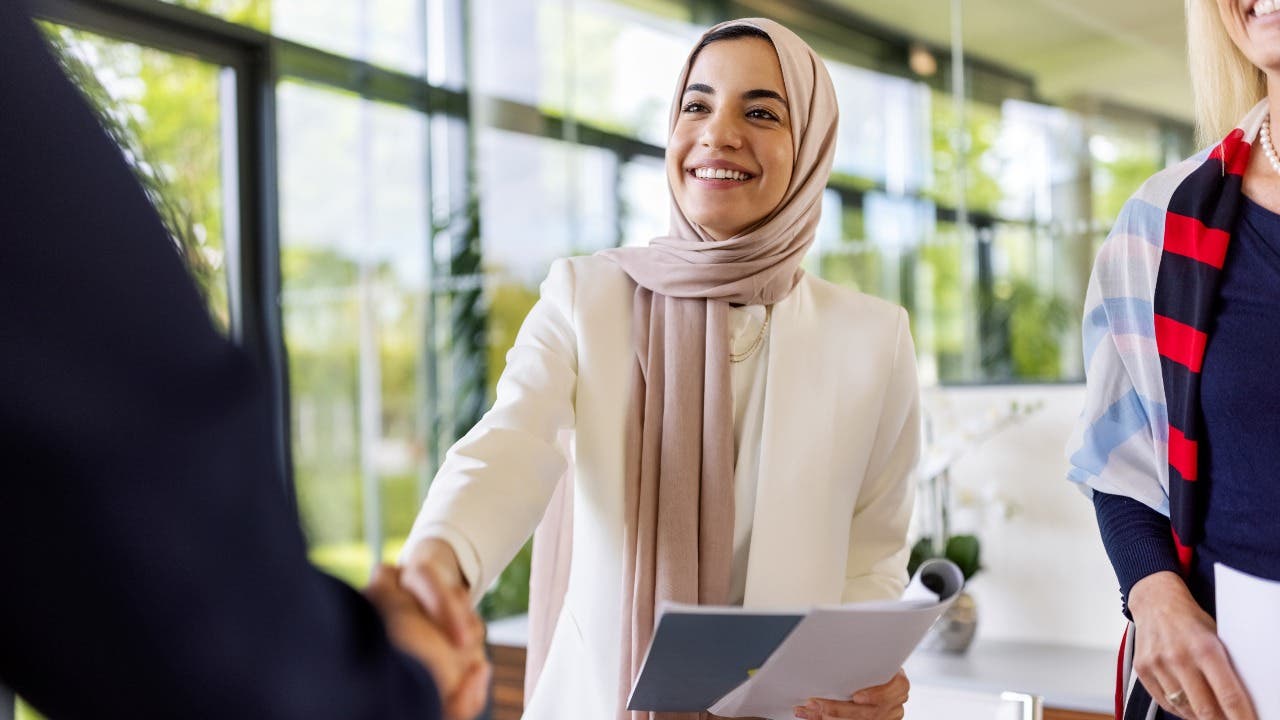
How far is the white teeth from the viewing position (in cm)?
159

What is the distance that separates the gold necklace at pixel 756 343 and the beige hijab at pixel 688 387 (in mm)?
25

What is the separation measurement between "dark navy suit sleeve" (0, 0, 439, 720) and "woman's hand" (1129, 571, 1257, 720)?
1.04m

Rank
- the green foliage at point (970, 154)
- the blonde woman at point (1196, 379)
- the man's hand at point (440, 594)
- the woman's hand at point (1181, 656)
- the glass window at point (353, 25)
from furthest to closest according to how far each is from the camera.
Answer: the glass window at point (353, 25), the green foliage at point (970, 154), the blonde woman at point (1196, 379), the woman's hand at point (1181, 656), the man's hand at point (440, 594)

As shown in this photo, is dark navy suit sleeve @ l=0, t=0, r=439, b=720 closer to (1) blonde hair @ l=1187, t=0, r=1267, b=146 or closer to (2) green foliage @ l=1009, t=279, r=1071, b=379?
(1) blonde hair @ l=1187, t=0, r=1267, b=146

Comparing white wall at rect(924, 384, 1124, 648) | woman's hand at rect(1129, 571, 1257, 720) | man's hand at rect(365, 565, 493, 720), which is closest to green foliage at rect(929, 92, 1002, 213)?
white wall at rect(924, 384, 1124, 648)

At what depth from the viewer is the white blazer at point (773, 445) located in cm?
147

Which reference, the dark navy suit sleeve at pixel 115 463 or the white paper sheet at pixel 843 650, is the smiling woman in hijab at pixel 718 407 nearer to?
the white paper sheet at pixel 843 650

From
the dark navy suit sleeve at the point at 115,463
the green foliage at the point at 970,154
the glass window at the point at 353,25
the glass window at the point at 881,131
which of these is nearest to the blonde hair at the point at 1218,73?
the dark navy suit sleeve at the point at 115,463

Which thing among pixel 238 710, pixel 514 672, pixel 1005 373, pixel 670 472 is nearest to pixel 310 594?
pixel 238 710

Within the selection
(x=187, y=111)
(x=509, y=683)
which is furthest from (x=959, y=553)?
(x=187, y=111)

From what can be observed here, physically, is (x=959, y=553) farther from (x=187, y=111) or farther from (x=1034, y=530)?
(x=187, y=111)

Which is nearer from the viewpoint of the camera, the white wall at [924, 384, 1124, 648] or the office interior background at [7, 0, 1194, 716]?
the white wall at [924, 384, 1124, 648]

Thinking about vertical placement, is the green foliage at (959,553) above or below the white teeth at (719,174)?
below

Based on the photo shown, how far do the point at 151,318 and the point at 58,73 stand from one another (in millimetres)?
99
